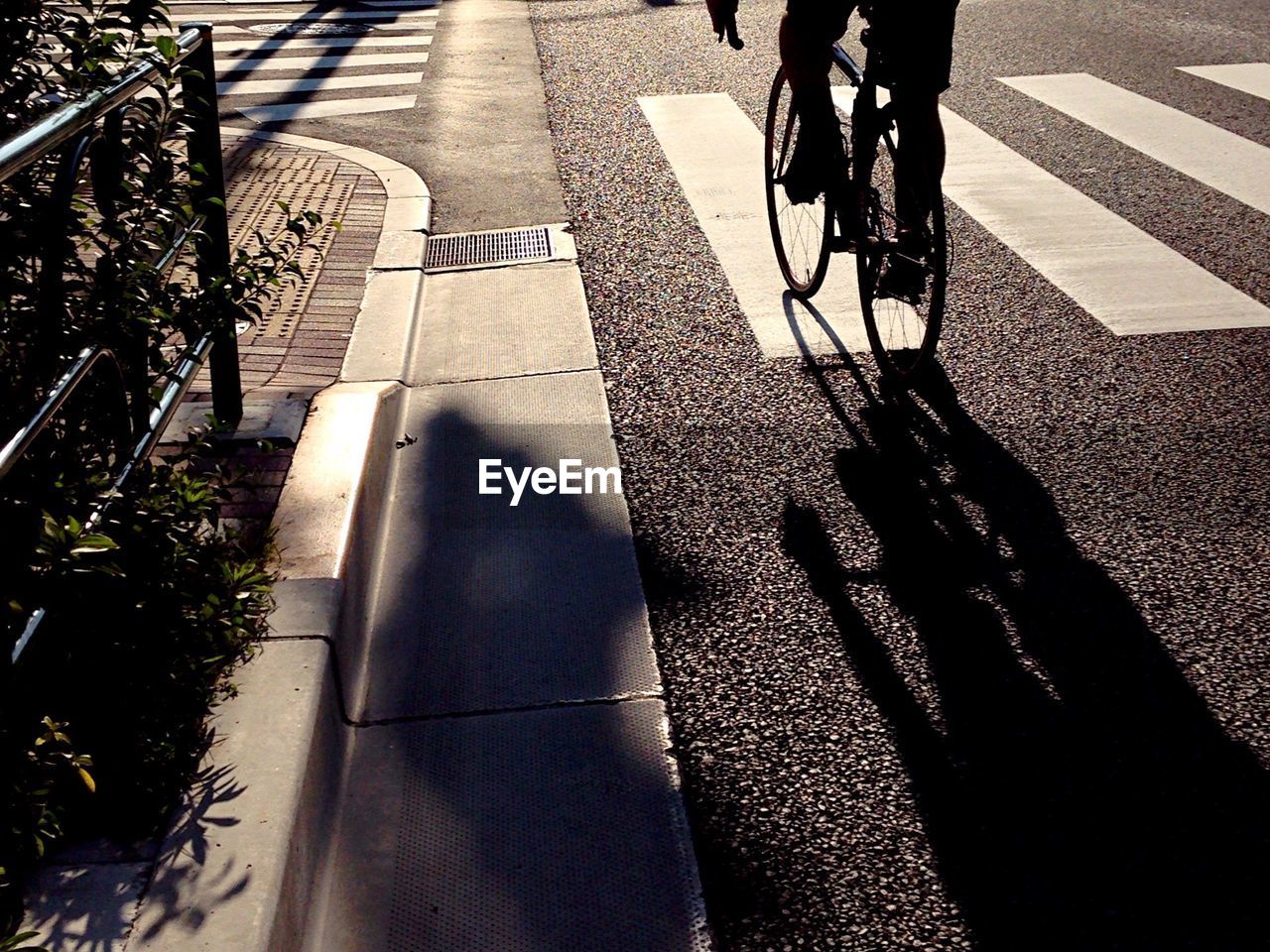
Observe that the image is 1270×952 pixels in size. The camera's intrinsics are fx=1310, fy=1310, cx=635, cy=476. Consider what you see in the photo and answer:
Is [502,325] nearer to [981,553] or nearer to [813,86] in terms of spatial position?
[813,86]

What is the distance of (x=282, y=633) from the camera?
2.91 m

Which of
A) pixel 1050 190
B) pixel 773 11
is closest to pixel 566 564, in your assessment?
pixel 1050 190

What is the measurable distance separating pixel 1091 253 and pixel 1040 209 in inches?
24.3

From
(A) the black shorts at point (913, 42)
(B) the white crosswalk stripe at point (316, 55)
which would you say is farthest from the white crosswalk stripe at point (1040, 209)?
(B) the white crosswalk stripe at point (316, 55)

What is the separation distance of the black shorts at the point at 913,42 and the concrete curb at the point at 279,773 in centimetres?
195

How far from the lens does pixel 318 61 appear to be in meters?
10.6

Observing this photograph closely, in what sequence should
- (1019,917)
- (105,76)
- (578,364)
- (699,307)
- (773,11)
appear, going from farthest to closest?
(773,11) < (699,307) < (578,364) < (105,76) < (1019,917)

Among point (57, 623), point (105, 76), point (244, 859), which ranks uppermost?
point (105, 76)

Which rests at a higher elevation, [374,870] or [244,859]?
[244,859]

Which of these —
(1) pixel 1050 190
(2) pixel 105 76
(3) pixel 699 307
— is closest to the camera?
(2) pixel 105 76

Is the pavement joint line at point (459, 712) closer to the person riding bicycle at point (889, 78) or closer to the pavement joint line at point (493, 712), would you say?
the pavement joint line at point (493, 712)

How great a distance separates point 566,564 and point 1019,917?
1.58 m

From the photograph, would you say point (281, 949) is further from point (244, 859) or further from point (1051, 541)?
point (1051, 541)

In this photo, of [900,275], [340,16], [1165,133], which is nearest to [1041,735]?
[900,275]
